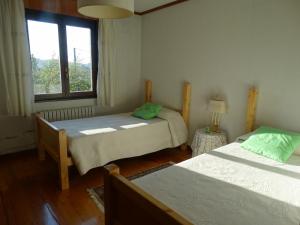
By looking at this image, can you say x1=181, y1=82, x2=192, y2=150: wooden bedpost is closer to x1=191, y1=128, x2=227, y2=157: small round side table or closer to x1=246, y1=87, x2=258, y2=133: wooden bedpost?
x1=191, y1=128, x2=227, y2=157: small round side table

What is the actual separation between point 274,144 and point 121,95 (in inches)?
109

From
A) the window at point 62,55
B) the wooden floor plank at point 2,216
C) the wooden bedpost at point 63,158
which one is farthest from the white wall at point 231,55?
the wooden floor plank at point 2,216

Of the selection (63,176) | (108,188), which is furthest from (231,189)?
(63,176)

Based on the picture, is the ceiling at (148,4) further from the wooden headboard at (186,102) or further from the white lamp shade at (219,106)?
the white lamp shade at (219,106)

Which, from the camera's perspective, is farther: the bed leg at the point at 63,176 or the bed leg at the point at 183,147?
the bed leg at the point at 183,147

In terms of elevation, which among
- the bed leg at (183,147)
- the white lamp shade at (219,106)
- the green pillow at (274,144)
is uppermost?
the white lamp shade at (219,106)

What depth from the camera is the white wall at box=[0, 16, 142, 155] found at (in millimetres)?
3211

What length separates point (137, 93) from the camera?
14.3ft

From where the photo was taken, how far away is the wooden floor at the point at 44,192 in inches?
75.6

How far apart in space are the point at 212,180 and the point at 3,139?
9.96 ft

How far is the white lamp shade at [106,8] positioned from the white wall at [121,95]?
2.12 meters

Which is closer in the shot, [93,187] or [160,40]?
[93,187]

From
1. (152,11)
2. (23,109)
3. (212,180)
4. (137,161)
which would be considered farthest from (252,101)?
(23,109)

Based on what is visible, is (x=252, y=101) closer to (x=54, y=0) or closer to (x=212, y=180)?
(x=212, y=180)
